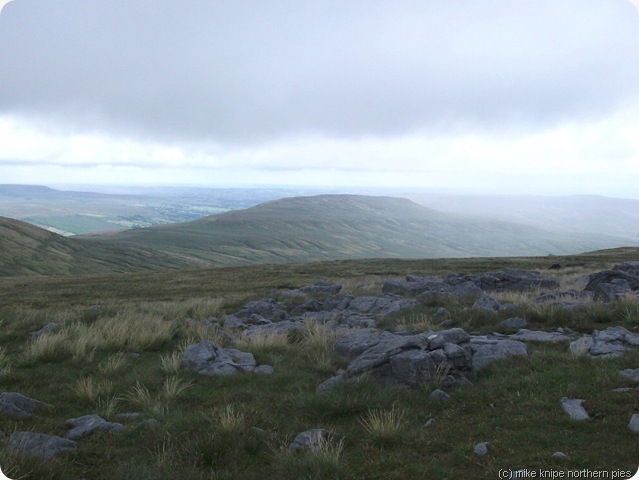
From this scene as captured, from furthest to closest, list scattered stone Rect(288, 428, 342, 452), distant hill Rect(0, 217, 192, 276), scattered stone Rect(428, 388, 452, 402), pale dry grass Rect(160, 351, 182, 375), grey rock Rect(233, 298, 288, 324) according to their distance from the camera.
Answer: distant hill Rect(0, 217, 192, 276), grey rock Rect(233, 298, 288, 324), pale dry grass Rect(160, 351, 182, 375), scattered stone Rect(428, 388, 452, 402), scattered stone Rect(288, 428, 342, 452)

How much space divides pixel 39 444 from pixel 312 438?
3.76 m

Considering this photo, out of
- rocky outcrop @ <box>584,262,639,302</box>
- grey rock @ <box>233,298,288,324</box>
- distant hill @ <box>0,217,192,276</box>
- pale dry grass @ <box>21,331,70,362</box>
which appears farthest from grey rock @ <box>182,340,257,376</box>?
distant hill @ <box>0,217,192,276</box>

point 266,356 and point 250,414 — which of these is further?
point 266,356

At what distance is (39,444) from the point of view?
20.2 ft

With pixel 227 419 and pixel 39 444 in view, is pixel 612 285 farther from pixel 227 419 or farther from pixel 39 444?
pixel 39 444

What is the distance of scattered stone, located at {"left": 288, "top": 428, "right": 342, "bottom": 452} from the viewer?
6033mm

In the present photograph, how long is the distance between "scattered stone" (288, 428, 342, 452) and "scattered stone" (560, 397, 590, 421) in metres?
3.38

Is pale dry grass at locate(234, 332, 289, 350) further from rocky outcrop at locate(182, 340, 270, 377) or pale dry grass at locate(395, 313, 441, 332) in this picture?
pale dry grass at locate(395, 313, 441, 332)

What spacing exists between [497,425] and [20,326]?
48.5ft

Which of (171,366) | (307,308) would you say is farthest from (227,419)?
(307,308)

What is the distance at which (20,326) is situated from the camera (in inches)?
575

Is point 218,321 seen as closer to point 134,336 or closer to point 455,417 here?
point 134,336

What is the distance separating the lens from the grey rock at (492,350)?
9.11 metres

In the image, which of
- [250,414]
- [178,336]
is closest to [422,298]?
[178,336]
